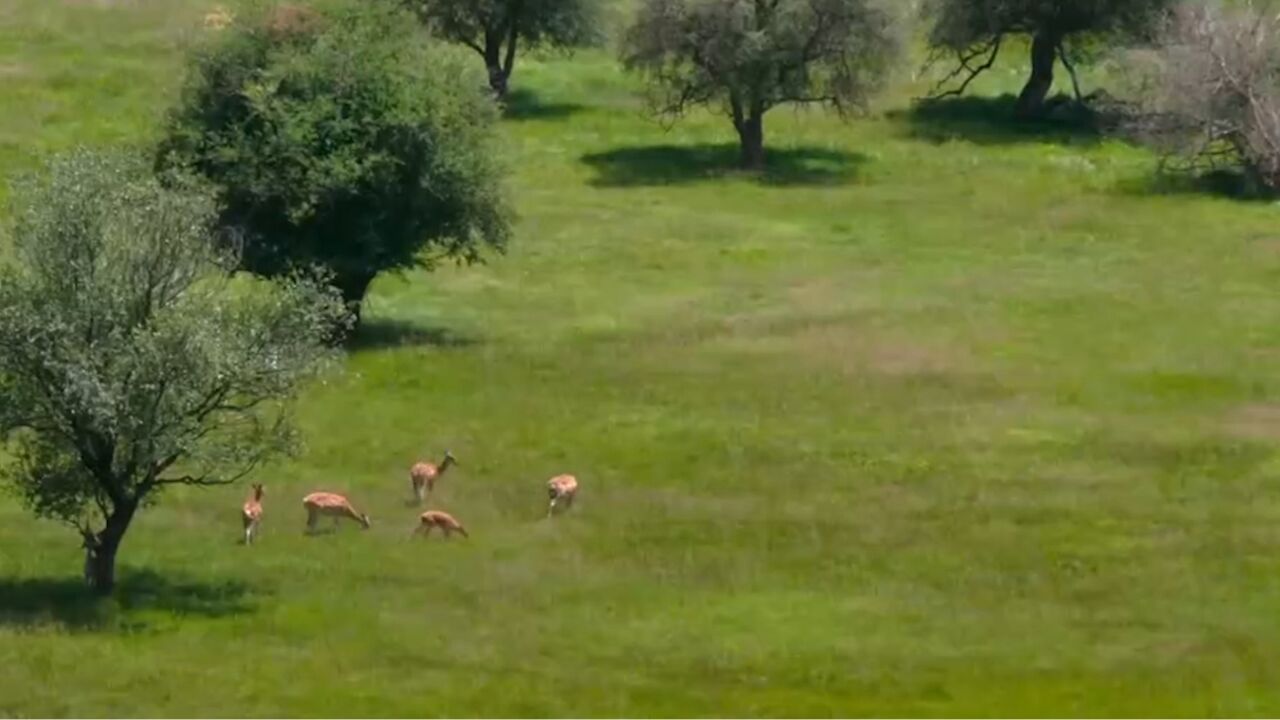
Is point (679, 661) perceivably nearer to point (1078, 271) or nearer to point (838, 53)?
point (1078, 271)

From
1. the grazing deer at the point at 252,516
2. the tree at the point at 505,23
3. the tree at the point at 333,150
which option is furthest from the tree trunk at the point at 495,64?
the grazing deer at the point at 252,516

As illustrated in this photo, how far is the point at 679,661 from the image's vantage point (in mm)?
32906

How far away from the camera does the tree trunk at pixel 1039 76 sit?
8744cm

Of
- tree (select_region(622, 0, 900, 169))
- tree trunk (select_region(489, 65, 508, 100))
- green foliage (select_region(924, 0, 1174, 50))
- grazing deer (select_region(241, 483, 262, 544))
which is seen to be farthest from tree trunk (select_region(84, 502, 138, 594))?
green foliage (select_region(924, 0, 1174, 50))

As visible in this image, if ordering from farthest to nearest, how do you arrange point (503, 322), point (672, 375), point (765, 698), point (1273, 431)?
point (503, 322), point (672, 375), point (1273, 431), point (765, 698)

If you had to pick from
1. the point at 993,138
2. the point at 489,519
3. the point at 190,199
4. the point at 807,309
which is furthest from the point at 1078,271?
the point at 190,199

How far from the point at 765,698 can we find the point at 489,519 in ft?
37.4

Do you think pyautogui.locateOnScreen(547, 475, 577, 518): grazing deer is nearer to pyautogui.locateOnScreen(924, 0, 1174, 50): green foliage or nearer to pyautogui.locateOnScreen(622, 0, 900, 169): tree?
pyautogui.locateOnScreen(622, 0, 900, 169): tree

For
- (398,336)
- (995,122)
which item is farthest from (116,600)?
(995,122)

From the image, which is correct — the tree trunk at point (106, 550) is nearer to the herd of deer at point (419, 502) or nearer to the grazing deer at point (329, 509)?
the herd of deer at point (419, 502)

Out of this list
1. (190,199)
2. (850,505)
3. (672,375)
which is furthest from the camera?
(672,375)

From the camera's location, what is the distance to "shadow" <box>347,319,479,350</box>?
55.7 m

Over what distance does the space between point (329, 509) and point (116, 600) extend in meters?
4.73

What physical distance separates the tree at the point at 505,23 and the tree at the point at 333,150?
26.5 meters
